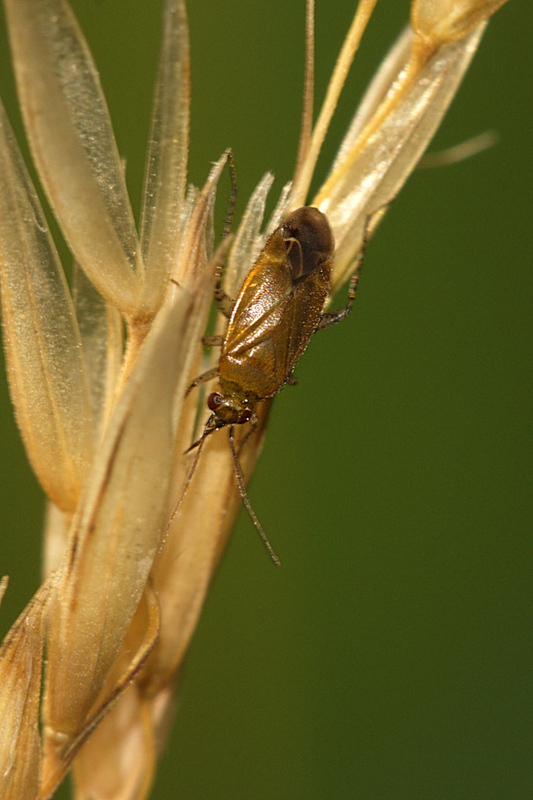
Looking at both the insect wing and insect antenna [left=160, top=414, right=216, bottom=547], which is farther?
the insect wing

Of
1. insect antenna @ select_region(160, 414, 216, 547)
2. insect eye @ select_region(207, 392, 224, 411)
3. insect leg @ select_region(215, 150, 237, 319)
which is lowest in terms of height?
insect antenna @ select_region(160, 414, 216, 547)

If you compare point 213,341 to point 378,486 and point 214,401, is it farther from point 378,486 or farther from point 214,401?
point 378,486

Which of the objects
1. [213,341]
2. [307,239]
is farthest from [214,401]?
[307,239]

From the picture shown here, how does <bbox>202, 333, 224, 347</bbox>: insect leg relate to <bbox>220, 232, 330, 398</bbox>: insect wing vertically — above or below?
below

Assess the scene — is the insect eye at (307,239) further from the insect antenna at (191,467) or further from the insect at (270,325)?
the insect antenna at (191,467)

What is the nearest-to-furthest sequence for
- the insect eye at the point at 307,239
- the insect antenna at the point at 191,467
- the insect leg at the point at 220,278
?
1. the insect antenna at the point at 191,467
2. the insect eye at the point at 307,239
3. the insect leg at the point at 220,278

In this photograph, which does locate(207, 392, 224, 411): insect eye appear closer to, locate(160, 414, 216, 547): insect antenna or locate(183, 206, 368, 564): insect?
locate(183, 206, 368, 564): insect

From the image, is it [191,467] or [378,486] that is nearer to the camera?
[191,467]

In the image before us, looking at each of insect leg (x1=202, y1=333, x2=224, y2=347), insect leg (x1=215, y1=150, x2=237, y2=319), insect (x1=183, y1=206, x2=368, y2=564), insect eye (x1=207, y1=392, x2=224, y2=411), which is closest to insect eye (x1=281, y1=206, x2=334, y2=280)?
insect (x1=183, y1=206, x2=368, y2=564)

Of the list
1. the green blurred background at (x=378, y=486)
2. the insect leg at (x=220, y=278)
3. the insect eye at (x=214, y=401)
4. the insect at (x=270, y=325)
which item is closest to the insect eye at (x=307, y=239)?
the insect at (x=270, y=325)

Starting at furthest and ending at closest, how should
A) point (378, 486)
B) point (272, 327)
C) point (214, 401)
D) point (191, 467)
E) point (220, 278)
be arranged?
point (378, 486) → point (272, 327) → point (214, 401) → point (220, 278) → point (191, 467)
